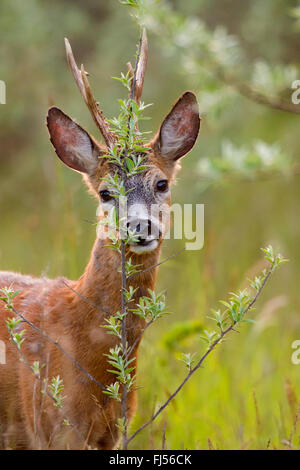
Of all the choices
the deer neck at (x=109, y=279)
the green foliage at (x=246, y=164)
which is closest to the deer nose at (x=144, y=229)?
the deer neck at (x=109, y=279)

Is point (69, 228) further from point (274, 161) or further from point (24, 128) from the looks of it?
point (24, 128)

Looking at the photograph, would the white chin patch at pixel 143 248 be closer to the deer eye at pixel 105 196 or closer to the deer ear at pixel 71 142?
the deer eye at pixel 105 196

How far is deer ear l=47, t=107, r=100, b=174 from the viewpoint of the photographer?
3697 millimetres

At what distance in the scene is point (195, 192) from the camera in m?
10.5

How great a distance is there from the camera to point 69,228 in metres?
4.93

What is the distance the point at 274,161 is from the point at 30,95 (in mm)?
9169

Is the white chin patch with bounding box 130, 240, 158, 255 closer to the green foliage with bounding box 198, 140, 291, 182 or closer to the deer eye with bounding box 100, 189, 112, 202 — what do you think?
the deer eye with bounding box 100, 189, 112, 202

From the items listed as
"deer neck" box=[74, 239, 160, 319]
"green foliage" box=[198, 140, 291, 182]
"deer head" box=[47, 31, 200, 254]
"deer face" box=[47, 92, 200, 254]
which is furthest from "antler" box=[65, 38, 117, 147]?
"green foliage" box=[198, 140, 291, 182]

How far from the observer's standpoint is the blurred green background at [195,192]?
4.50m

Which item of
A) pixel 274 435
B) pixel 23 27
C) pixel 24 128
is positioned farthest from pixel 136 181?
pixel 24 128

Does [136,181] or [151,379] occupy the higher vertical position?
[136,181]
